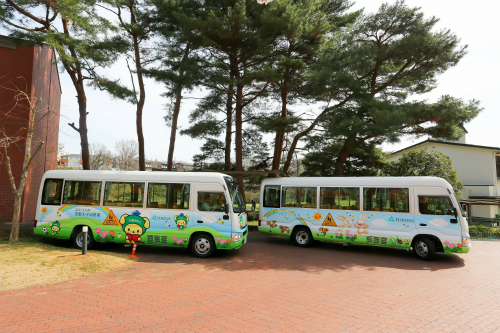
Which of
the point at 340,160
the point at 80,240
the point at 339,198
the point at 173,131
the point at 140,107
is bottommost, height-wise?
the point at 80,240

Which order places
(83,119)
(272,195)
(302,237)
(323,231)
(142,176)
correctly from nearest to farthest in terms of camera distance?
(142,176) → (323,231) → (302,237) → (272,195) → (83,119)

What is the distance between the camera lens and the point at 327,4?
757 inches

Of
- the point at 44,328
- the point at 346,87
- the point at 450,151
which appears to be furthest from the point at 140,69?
the point at 450,151

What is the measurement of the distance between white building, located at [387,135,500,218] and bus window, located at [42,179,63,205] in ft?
82.2

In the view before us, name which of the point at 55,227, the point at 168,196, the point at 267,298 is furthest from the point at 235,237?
the point at 55,227

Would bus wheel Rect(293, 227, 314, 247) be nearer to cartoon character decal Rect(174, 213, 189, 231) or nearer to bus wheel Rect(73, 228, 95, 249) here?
cartoon character decal Rect(174, 213, 189, 231)

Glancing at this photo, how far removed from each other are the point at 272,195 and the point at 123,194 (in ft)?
18.7

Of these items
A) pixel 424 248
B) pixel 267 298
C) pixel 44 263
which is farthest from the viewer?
pixel 424 248

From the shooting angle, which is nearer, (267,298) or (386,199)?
(267,298)

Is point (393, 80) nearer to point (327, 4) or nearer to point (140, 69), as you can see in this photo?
point (327, 4)

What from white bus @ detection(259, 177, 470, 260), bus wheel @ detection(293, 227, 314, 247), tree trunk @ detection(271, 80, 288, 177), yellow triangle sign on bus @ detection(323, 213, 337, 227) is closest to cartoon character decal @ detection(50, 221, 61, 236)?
white bus @ detection(259, 177, 470, 260)

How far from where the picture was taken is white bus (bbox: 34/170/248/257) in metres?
9.12

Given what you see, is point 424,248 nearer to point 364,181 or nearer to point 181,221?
point 364,181

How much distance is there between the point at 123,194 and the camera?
9711mm
